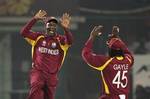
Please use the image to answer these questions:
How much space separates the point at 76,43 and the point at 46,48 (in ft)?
21.9

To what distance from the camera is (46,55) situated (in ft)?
41.7

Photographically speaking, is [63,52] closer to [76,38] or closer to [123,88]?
[123,88]

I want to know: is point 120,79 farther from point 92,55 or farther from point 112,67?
point 92,55

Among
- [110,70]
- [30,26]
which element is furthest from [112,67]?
[30,26]

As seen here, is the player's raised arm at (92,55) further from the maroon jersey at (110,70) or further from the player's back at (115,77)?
the player's back at (115,77)

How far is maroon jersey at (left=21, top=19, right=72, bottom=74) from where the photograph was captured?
12680 mm

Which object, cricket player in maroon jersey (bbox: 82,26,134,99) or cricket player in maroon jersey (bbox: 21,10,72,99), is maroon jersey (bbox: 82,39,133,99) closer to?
cricket player in maroon jersey (bbox: 82,26,134,99)

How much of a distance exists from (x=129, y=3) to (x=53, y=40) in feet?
23.6

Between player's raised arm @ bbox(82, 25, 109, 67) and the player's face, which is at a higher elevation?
the player's face

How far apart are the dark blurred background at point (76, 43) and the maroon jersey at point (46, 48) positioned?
6.55 metres

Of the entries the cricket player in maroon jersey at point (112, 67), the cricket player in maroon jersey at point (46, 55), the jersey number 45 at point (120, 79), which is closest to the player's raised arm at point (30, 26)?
the cricket player in maroon jersey at point (46, 55)

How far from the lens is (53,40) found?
42.1ft

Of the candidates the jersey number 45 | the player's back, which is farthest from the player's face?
the jersey number 45

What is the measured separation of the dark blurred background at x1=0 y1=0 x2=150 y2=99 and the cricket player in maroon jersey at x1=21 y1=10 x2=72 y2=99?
658 centimetres
